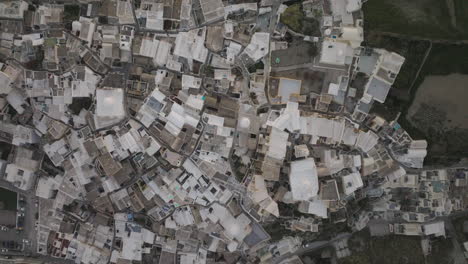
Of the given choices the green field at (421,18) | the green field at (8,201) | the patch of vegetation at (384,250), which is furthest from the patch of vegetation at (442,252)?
the green field at (8,201)

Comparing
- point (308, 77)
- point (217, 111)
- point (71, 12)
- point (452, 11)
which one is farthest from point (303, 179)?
point (71, 12)

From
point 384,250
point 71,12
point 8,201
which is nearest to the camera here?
point 71,12

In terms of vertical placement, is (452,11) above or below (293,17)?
above

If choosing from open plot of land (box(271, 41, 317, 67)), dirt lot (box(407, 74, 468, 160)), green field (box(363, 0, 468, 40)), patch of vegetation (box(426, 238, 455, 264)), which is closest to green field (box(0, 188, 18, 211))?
open plot of land (box(271, 41, 317, 67))

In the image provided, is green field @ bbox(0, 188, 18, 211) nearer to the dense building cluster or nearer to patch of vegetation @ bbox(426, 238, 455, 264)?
the dense building cluster

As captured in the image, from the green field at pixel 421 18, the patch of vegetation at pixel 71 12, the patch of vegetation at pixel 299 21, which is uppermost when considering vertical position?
the green field at pixel 421 18

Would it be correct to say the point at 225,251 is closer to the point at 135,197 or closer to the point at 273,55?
the point at 135,197

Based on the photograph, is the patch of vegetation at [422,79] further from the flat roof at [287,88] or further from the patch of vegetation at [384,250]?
the patch of vegetation at [384,250]

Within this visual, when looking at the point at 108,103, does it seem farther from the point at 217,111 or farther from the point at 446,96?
the point at 446,96
